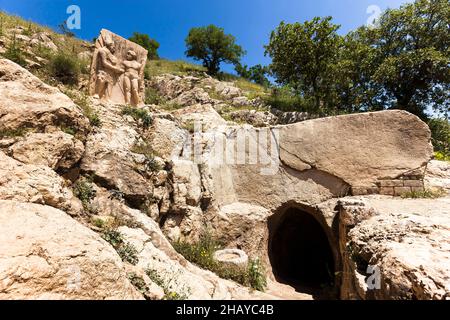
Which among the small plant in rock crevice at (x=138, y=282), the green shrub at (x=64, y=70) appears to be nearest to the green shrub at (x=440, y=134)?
the small plant in rock crevice at (x=138, y=282)

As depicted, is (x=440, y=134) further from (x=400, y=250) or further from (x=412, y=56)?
(x=400, y=250)

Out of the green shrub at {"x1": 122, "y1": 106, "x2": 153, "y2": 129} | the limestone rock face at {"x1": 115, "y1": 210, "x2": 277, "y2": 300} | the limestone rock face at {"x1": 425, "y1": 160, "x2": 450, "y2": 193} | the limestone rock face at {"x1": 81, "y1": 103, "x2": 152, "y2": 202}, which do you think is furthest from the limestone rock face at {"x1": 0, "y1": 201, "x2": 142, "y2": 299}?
the limestone rock face at {"x1": 425, "y1": 160, "x2": 450, "y2": 193}

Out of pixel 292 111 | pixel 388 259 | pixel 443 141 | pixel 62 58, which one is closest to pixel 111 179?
pixel 388 259

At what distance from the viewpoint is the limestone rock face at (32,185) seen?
9.67 feet

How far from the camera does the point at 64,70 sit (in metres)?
8.91

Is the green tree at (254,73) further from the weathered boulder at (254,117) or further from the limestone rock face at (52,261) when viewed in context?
the limestone rock face at (52,261)

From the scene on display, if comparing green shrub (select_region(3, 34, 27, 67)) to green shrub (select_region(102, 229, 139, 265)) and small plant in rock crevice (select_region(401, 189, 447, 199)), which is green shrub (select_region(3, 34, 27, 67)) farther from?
small plant in rock crevice (select_region(401, 189, 447, 199))

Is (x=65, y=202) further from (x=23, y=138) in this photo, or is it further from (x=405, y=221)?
(x=405, y=221)

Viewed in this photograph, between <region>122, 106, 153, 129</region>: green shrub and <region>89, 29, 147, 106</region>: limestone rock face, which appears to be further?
<region>89, 29, 147, 106</region>: limestone rock face

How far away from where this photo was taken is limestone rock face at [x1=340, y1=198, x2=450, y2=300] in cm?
252

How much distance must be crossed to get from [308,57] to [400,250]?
41.2 ft

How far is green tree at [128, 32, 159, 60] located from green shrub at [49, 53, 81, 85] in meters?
Answer: 16.8

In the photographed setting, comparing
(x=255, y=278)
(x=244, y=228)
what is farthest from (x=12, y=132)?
(x=244, y=228)

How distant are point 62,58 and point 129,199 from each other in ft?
23.0
